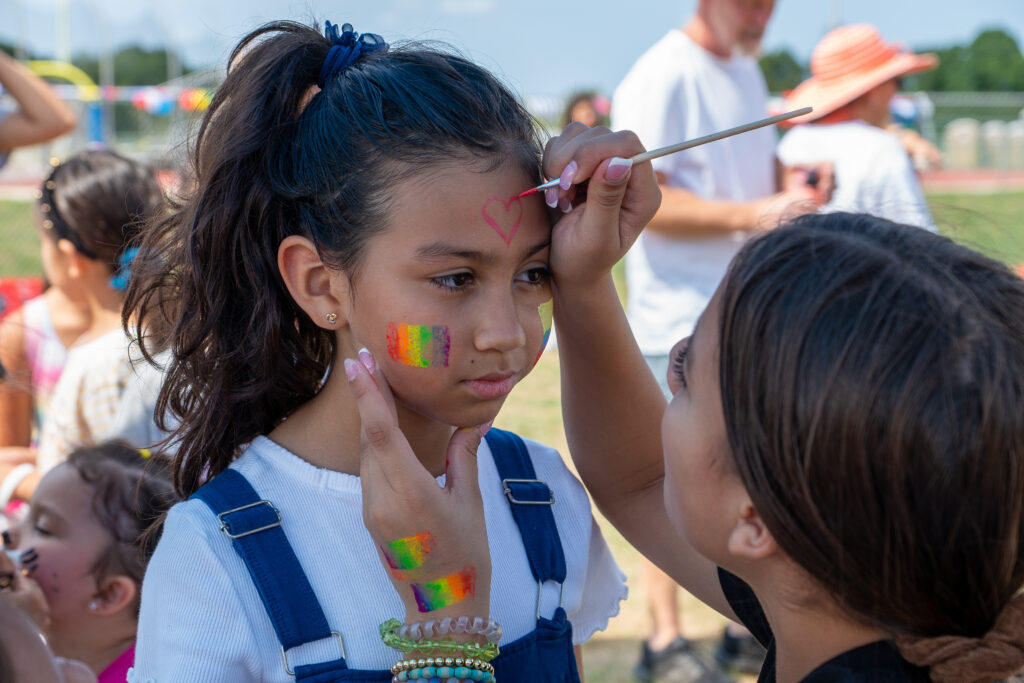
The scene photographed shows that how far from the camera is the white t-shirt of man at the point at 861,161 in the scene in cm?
341

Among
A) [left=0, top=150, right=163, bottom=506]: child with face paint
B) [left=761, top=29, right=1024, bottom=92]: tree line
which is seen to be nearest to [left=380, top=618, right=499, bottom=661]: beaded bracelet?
[left=0, top=150, right=163, bottom=506]: child with face paint

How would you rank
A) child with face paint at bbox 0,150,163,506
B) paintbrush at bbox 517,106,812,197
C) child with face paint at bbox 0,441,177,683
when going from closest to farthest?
paintbrush at bbox 517,106,812,197
child with face paint at bbox 0,441,177,683
child with face paint at bbox 0,150,163,506

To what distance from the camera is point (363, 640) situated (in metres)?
1.35

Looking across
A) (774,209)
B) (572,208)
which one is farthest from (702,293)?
(572,208)

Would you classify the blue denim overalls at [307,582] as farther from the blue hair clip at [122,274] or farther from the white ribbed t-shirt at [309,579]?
the blue hair clip at [122,274]

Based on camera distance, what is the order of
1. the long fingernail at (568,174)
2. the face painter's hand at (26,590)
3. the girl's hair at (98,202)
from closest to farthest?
1. the long fingernail at (568,174)
2. the face painter's hand at (26,590)
3. the girl's hair at (98,202)

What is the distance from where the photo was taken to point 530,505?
159cm

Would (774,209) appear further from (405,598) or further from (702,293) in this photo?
(405,598)

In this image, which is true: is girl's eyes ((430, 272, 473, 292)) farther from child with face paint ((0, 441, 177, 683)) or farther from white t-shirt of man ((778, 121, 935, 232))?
white t-shirt of man ((778, 121, 935, 232))

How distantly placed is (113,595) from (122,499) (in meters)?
0.22

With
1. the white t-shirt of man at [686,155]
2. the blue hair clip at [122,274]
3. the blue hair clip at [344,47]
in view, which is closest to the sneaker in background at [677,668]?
the white t-shirt of man at [686,155]

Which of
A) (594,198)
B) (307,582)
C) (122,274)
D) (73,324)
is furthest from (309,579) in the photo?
(73,324)

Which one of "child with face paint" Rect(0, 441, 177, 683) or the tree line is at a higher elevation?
"child with face paint" Rect(0, 441, 177, 683)

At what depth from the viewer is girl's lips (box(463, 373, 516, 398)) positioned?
1.44 metres
